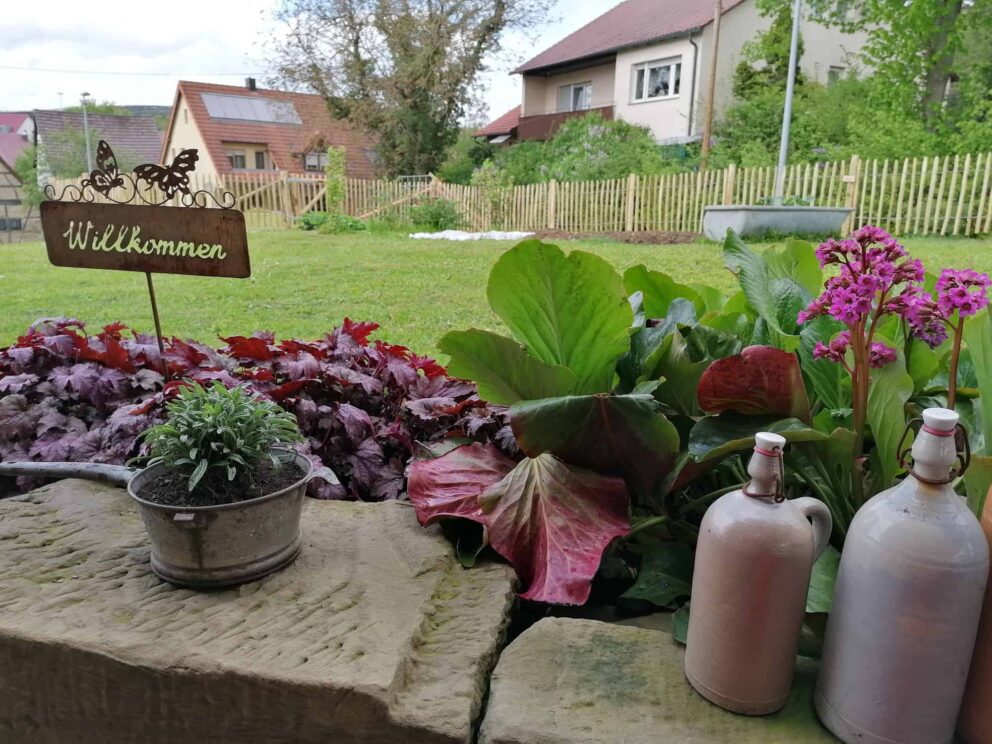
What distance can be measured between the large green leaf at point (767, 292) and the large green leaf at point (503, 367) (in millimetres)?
382

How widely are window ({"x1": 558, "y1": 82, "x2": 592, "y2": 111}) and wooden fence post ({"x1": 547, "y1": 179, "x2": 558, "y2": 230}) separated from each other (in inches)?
425

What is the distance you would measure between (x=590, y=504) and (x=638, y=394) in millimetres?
227

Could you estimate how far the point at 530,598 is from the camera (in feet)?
4.03

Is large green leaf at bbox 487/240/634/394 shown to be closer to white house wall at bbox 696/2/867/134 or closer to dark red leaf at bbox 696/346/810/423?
dark red leaf at bbox 696/346/810/423

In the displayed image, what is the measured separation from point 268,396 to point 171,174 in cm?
61

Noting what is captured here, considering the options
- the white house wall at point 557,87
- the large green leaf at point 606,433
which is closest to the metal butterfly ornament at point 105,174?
the large green leaf at point 606,433

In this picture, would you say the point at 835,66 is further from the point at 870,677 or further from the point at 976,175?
the point at 870,677

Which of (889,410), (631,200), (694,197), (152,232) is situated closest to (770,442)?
(889,410)

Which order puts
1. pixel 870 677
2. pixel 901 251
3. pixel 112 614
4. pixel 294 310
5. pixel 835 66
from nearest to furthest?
1. pixel 870 677
2. pixel 901 251
3. pixel 112 614
4. pixel 294 310
5. pixel 835 66

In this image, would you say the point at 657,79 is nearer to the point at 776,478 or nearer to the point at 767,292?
the point at 767,292

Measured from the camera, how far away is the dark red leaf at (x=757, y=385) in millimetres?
1121

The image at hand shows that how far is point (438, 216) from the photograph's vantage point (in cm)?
1412

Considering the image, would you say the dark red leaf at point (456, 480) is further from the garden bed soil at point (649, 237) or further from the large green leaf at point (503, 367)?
the garden bed soil at point (649, 237)

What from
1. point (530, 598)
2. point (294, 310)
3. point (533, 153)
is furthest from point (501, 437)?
point (533, 153)
